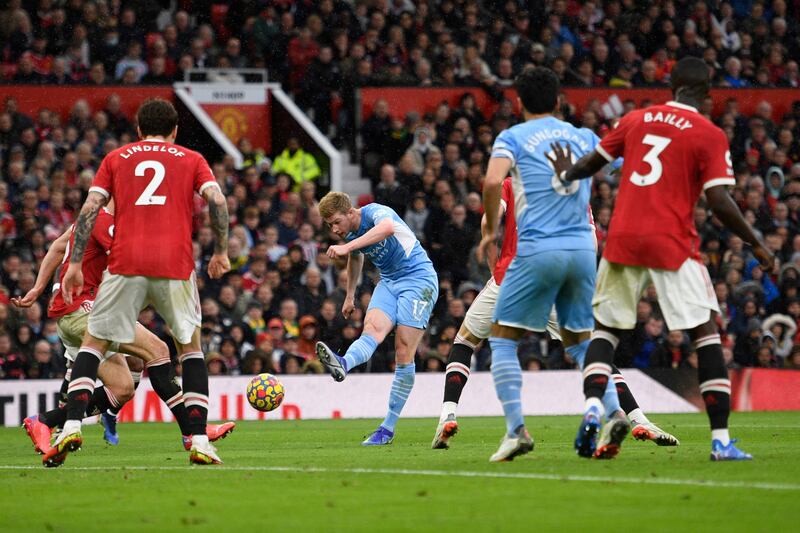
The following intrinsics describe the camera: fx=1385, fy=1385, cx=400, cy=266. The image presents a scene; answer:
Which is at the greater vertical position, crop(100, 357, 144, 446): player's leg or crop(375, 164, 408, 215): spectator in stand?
crop(375, 164, 408, 215): spectator in stand

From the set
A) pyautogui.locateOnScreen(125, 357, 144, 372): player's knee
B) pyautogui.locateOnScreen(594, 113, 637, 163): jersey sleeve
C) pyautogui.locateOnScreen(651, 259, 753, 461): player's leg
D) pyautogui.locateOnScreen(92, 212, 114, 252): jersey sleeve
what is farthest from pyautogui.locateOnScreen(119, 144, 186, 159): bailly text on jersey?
pyautogui.locateOnScreen(125, 357, 144, 372): player's knee

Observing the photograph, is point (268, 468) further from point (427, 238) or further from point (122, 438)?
point (427, 238)

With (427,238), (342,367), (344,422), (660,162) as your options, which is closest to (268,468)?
(342,367)

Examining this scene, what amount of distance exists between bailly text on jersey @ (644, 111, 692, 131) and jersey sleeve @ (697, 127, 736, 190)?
15cm

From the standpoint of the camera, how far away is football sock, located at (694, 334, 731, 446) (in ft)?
28.0

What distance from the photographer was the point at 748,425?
14.7m

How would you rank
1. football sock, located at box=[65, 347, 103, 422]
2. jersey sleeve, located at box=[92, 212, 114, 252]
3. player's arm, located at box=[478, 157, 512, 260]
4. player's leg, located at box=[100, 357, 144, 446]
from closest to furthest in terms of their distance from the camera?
player's arm, located at box=[478, 157, 512, 260]
football sock, located at box=[65, 347, 103, 422]
jersey sleeve, located at box=[92, 212, 114, 252]
player's leg, located at box=[100, 357, 144, 446]

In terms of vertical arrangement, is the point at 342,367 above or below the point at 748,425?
above

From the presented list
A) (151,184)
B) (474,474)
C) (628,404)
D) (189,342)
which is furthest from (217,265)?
(628,404)

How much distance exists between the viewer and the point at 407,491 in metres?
7.37

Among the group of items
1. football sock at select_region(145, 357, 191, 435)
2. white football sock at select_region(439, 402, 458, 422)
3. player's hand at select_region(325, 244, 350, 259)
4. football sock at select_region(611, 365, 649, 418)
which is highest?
player's hand at select_region(325, 244, 350, 259)

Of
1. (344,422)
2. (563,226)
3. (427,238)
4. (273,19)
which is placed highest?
(273,19)

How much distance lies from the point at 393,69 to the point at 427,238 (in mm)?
4726

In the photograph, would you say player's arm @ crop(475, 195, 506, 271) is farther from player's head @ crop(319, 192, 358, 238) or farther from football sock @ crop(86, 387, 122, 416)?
football sock @ crop(86, 387, 122, 416)
